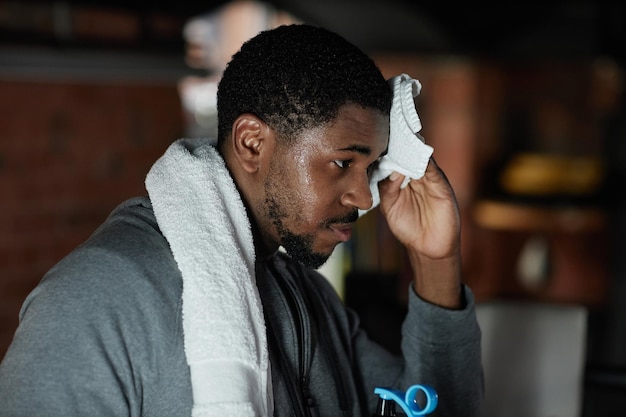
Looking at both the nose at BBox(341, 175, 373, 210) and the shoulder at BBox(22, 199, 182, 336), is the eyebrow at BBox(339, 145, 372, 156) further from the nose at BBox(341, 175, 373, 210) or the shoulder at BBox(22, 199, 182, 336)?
the shoulder at BBox(22, 199, 182, 336)

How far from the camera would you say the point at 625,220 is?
13.9 ft

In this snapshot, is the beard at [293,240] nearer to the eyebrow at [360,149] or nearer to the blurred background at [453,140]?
the eyebrow at [360,149]

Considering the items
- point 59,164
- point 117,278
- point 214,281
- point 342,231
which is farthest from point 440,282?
point 59,164

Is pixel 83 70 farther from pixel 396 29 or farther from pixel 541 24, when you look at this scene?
pixel 541 24

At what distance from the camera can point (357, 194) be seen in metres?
1.16

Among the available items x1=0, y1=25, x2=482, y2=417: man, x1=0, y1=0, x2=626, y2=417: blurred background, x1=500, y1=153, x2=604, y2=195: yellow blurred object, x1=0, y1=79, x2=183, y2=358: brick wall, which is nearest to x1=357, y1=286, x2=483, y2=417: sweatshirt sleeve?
x1=0, y1=25, x2=482, y2=417: man

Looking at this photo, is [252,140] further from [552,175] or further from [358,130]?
[552,175]

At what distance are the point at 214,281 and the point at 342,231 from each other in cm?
27

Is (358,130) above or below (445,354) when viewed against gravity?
above

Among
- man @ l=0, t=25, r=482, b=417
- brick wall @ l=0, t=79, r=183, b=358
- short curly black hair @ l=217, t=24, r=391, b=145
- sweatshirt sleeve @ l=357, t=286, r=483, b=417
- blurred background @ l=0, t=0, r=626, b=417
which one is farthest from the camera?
brick wall @ l=0, t=79, r=183, b=358

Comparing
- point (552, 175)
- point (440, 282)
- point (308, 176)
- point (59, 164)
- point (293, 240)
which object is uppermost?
point (308, 176)

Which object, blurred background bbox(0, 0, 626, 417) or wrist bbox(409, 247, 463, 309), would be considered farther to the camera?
blurred background bbox(0, 0, 626, 417)

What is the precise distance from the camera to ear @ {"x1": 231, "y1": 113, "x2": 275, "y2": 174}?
44.4 inches

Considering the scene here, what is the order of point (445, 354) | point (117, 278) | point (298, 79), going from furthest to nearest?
point (445, 354)
point (298, 79)
point (117, 278)
